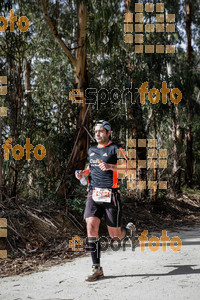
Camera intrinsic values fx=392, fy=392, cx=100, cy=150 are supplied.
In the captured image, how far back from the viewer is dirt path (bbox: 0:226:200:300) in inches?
184

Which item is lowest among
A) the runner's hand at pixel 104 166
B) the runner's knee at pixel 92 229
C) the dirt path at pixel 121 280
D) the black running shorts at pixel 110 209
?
the dirt path at pixel 121 280

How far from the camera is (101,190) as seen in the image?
5523mm

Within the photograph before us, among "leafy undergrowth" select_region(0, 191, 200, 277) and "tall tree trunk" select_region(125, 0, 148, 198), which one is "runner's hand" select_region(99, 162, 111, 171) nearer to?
"leafy undergrowth" select_region(0, 191, 200, 277)

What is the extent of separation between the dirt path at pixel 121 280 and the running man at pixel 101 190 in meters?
0.43

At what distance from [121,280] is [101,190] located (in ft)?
4.06

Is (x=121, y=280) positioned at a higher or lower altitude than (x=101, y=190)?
lower

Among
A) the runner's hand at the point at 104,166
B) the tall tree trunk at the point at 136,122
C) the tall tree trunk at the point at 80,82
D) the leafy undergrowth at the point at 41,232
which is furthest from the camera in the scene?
the tall tree trunk at the point at 136,122

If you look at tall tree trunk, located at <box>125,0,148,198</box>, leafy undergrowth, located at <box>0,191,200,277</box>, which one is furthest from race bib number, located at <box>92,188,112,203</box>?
tall tree trunk, located at <box>125,0,148,198</box>

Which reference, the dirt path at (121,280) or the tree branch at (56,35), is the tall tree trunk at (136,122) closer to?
the tree branch at (56,35)

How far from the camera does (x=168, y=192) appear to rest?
47.7 ft

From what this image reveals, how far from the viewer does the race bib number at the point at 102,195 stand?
550 centimetres

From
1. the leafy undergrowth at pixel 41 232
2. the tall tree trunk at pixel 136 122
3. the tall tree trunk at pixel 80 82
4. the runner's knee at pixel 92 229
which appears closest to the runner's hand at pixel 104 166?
the runner's knee at pixel 92 229

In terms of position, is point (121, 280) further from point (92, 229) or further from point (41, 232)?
point (41, 232)

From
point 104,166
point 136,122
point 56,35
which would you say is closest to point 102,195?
point 104,166
